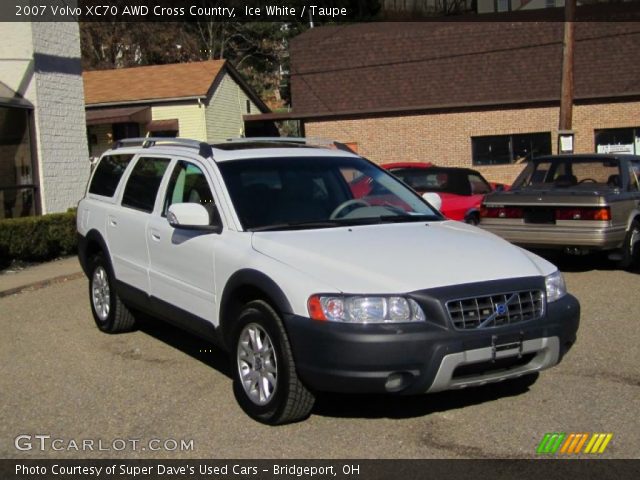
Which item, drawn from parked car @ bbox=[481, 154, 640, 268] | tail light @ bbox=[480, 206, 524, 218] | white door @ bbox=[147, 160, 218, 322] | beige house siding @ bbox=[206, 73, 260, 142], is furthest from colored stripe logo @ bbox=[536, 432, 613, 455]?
beige house siding @ bbox=[206, 73, 260, 142]

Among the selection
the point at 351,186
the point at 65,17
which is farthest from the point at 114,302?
the point at 65,17

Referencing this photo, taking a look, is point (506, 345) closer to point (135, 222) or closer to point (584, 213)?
point (135, 222)

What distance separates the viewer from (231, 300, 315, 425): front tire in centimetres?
469

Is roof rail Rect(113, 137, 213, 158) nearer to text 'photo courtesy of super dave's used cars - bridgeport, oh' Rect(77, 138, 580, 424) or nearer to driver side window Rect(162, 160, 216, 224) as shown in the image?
text 'photo courtesy of super dave's used cars - bridgeport, oh' Rect(77, 138, 580, 424)

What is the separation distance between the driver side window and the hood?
0.88 metres

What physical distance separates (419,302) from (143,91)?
29.1 meters

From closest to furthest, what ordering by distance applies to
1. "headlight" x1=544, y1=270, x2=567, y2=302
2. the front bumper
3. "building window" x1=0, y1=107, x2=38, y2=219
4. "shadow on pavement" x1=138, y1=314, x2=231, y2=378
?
the front bumper < "headlight" x1=544, y1=270, x2=567, y2=302 < "shadow on pavement" x1=138, y1=314, x2=231, y2=378 < "building window" x1=0, y1=107, x2=38, y2=219

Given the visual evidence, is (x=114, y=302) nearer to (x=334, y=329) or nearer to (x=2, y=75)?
(x=334, y=329)

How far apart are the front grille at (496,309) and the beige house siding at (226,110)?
27.7 meters

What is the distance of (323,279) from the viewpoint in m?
4.55

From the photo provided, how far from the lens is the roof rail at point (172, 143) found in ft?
19.7

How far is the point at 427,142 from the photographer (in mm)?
29219

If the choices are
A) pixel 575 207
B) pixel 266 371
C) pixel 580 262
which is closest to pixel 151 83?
pixel 580 262

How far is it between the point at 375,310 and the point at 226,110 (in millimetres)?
30664
